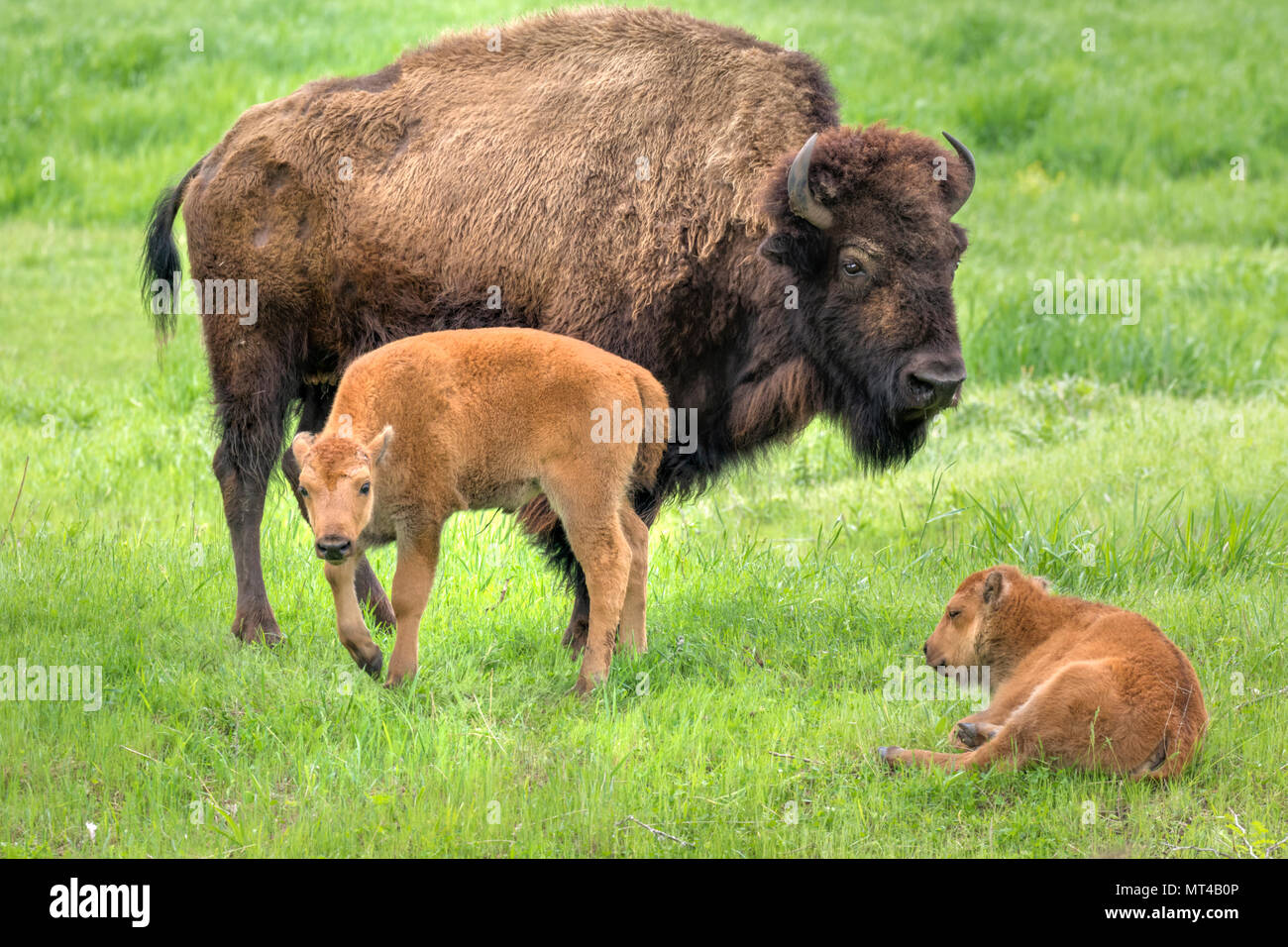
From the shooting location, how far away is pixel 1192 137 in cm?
1903

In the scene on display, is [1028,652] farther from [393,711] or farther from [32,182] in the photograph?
[32,182]

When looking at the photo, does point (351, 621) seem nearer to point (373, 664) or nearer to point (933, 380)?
point (373, 664)

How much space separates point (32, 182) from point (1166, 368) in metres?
13.7

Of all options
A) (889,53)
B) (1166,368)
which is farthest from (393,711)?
(889,53)

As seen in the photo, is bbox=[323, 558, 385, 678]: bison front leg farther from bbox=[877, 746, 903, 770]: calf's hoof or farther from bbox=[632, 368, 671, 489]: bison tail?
bbox=[877, 746, 903, 770]: calf's hoof

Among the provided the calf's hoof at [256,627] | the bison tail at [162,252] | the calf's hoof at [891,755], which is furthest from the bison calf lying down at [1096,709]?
the bison tail at [162,252]

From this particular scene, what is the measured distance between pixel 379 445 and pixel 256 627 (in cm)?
186

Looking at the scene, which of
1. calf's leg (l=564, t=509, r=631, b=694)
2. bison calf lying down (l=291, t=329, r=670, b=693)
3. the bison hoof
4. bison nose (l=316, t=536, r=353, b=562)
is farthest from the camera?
the bison hoof

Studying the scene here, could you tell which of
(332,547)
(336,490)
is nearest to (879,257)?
(336,490)

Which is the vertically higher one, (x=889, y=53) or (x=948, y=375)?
(x=889, y=53)

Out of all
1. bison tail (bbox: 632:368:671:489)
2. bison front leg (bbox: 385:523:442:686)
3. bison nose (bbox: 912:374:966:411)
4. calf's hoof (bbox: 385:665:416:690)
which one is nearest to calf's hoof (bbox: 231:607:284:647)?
calf's hoof (bbox: 385:665:416:690)

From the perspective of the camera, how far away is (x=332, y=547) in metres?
4.50

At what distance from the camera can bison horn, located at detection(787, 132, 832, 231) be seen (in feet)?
19.1

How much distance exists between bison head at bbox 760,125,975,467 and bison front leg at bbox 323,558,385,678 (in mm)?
2283
